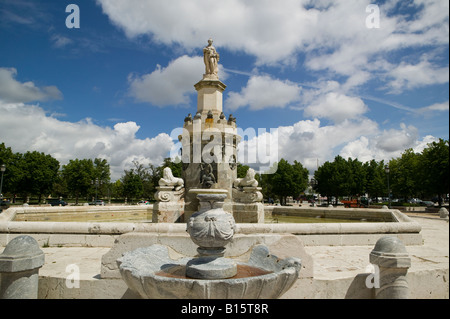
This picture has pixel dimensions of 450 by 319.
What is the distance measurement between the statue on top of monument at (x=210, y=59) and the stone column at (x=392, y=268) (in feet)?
39.6

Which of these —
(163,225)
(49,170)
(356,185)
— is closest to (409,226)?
(163,225)

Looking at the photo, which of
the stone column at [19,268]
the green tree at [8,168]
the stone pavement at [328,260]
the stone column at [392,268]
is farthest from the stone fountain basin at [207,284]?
the green tree at [8,168]

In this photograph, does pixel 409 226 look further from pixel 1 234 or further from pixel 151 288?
pixel 1 234

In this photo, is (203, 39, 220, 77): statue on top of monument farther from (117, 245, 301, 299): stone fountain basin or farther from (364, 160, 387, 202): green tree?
(364, 160, 387, 202): green tree

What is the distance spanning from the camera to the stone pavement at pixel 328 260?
4855 mm

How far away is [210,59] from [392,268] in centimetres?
1259

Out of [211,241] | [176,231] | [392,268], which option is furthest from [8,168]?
[392,268]

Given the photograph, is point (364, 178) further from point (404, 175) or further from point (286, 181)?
point (286, 181)

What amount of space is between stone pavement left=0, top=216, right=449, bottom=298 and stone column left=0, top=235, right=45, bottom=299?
60cm

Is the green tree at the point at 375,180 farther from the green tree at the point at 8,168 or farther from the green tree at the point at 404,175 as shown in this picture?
the green tree at the point at 8,168

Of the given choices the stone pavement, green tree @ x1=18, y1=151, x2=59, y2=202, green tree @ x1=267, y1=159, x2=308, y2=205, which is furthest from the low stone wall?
green tree @ x1=267, y1=159, x2=308, y2=205

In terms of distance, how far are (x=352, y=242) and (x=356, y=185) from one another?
41866 mm

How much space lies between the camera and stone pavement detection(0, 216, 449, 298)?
4.86m

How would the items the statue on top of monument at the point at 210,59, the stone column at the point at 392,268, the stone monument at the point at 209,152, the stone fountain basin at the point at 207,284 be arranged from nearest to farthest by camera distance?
the stone fountain basin at the point at 207,284 → the stone column at the point at 392,268 → the stone monument at the point at 209,152 → the statue on top of monument at the point at 210,59
